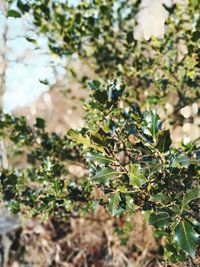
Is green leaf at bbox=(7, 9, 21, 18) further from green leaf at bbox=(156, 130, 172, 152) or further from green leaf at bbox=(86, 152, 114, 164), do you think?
green leaf at bbox=(156, 130, 172, 152)

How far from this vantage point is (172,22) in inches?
132

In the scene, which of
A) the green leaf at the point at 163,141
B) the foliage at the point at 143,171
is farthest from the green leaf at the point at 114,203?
the green leaf at the point at 163,141

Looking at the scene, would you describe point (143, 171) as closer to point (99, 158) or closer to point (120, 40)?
point (99, 158)

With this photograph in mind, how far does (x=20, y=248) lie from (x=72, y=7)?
3107mm

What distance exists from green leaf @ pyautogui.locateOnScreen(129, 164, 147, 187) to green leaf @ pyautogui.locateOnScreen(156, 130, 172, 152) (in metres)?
0.11

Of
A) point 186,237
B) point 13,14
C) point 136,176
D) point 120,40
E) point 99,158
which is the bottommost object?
point 186,237

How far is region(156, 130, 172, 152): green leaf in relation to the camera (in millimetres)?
1486

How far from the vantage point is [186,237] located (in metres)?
1.35

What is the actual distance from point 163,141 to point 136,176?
0.57 feet

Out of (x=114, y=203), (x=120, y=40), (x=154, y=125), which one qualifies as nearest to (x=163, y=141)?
(x=154, y=125)

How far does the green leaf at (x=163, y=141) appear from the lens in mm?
1486

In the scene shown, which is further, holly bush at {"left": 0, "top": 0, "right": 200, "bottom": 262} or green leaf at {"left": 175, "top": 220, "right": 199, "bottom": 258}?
holly bush at {"left": 0, "top": 0, "right": 200, "bottom": 262}

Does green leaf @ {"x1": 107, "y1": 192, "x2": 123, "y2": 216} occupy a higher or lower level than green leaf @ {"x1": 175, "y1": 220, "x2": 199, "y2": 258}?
higher

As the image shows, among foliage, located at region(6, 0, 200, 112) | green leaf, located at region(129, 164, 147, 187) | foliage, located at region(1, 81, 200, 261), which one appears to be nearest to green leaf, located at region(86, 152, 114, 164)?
foliage, located at region(1, 81, 200, 261)
